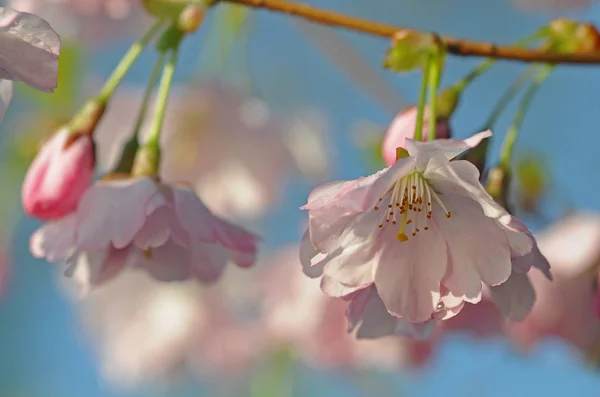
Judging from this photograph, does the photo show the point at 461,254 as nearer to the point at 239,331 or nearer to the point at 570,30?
the point at 570,30

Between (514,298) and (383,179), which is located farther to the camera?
(514,298)

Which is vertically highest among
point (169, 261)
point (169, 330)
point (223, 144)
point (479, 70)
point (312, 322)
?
point (479, 70)

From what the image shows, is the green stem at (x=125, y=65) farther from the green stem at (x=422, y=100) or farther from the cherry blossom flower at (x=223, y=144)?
the cherry blossom flower at (x=223, y=144)

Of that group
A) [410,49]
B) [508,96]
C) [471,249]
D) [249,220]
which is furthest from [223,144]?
[471,249]

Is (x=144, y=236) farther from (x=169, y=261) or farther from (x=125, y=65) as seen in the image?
(x=125, y=65)

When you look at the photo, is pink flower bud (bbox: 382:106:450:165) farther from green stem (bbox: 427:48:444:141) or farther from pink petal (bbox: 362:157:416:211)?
pink petal (bbox: 362:157:416:211)

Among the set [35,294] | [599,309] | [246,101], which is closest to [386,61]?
[599,309]

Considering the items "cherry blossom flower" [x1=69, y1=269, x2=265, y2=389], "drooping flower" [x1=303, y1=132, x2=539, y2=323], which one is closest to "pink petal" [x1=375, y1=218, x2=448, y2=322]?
"drooping flower" [x1=303, y1=132, x2=539, y2=323]
